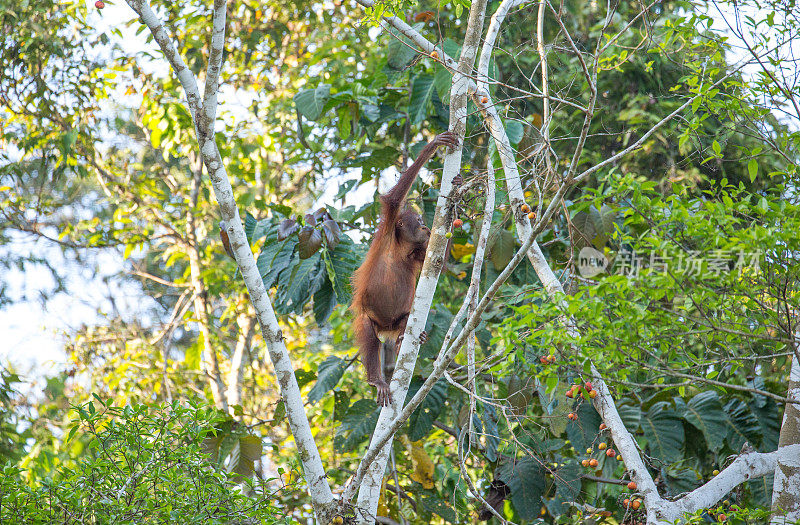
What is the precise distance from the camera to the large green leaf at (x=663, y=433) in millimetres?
5020

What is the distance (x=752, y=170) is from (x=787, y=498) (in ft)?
5.83

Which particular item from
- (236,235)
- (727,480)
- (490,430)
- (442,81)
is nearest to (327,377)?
(490,430)

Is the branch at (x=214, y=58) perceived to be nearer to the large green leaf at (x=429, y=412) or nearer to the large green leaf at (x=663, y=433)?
the large green leaf at (x=429, y=412)

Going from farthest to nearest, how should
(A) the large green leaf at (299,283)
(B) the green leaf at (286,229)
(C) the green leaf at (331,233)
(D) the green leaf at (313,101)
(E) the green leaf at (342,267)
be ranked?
(D) the green leaf at (313,101) → (E) the green leaf at (342,267) → (A) the large green leaf at (299,283) → (B) the green leaf at (286,229) → (C) the green leaf at (331,233)

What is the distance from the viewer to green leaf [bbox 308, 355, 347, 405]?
18.3 feet

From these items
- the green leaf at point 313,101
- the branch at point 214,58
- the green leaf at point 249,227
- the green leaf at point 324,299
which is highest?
the green leaf at point 313,101

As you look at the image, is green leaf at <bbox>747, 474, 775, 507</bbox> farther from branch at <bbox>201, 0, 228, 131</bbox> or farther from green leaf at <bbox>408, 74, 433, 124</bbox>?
branch at <bbox>201, 0, 228, 131</bbox>

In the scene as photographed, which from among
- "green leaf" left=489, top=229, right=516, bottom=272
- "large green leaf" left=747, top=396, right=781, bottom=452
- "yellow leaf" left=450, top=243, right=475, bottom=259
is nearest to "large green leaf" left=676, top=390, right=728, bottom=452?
A: "large green leaf" left=747, top=396, right=781, bottom=452

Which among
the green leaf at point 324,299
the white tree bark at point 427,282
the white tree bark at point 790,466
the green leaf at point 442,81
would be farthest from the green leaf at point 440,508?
the green leaf at point 442,81

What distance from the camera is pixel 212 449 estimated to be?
5379mm

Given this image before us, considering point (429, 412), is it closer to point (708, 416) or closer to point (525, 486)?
point (525, 486)

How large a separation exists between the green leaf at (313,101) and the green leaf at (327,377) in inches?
81.9

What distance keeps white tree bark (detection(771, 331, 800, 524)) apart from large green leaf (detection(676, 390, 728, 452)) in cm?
110

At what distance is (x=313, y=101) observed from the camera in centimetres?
604
